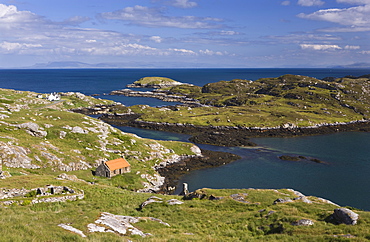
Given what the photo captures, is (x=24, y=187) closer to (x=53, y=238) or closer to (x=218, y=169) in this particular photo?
(x=53, y=238)

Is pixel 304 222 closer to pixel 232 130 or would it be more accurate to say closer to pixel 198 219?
pixel 198 219

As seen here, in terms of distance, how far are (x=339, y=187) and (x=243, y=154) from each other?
37444mm

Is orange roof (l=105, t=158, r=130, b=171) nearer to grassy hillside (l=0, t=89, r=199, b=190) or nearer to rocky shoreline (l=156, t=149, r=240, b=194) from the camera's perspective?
grassy hillside (l=0, t=89, r=199, b=190)

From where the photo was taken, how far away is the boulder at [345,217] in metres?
24.0

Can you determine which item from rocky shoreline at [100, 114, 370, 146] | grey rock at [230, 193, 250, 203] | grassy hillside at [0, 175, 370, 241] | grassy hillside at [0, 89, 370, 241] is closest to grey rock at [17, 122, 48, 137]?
grassy hillside at [0, 89, 370, 241]

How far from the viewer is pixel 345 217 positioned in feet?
80.0

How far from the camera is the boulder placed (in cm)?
2400

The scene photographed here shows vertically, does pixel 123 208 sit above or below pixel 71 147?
above

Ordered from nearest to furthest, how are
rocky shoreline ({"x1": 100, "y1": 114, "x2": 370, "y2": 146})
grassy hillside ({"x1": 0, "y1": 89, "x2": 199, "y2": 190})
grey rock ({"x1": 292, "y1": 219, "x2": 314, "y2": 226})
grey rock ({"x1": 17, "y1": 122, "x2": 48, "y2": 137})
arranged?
grey rock ({"x1": 292, "y1": 219, "x2": 314, "y2": 226})
grassy hillside ({"x1": 0, "y1": 89, "x2": 199, "y2": 190})
grey rock ({"x1": 17, "y1": 122, "x2": 48, "y2": 137})
rocky shoreline ({"x1": 100, "y1": 114, "x2": 370, "y2": 146})

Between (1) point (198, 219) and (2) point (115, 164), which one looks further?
(2) point (115, 164)

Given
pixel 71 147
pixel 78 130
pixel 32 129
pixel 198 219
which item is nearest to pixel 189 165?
pixel 78 130

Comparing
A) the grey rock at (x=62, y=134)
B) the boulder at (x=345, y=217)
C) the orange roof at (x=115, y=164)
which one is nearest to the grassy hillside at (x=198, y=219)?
the boulder at (x=345, y=217)

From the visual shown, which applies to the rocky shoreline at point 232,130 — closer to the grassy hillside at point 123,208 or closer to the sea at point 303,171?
the sea at point 303,171

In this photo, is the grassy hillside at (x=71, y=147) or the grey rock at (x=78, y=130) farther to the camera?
the grey rock at (x=78, y=130)
